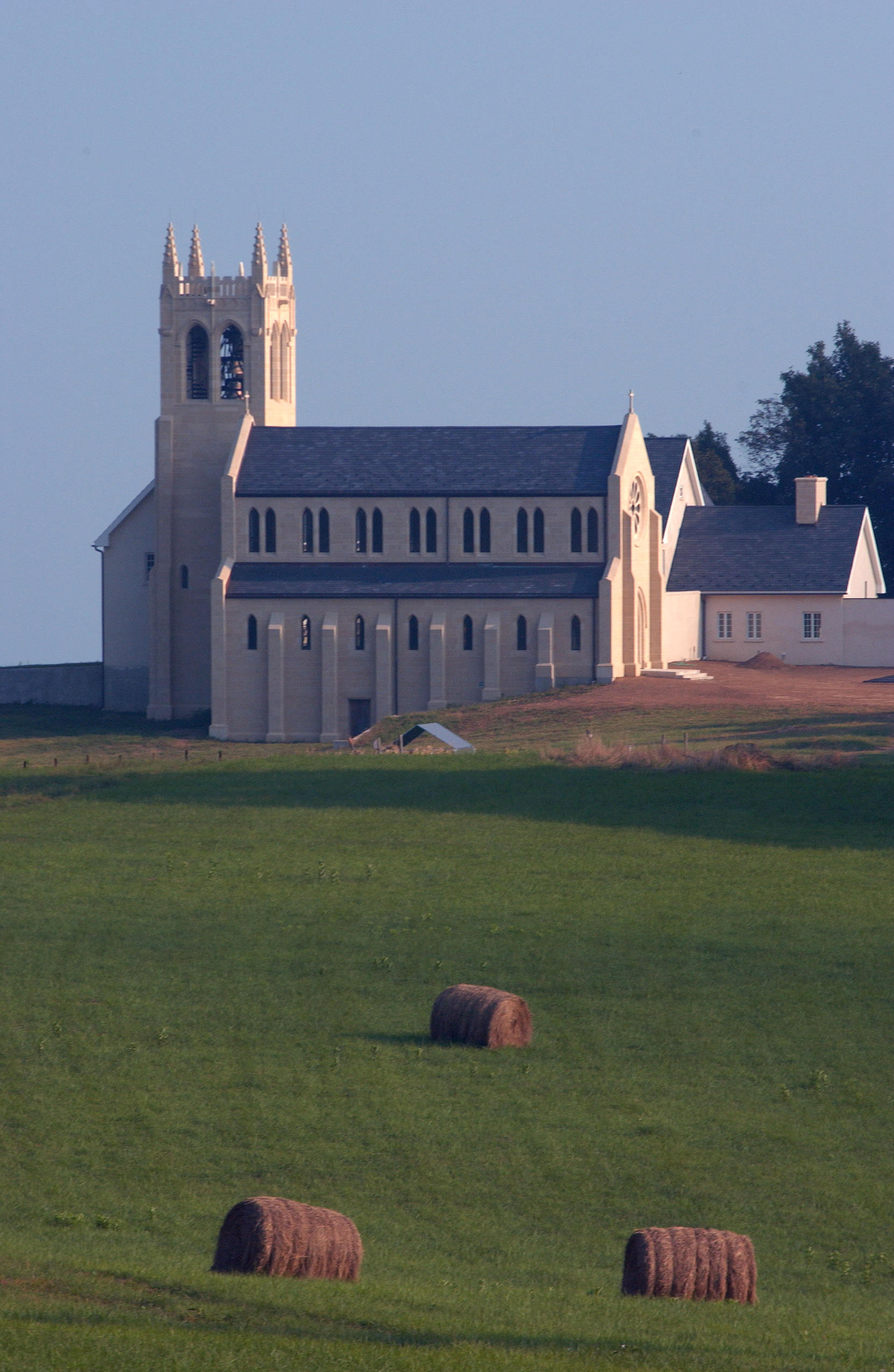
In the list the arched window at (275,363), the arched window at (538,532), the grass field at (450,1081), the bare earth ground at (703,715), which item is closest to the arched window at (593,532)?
the arched window at (538,532)

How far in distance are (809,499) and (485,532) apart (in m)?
17.7

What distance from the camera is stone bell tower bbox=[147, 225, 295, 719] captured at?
76.8 m

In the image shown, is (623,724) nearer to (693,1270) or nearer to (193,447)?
(193,447)

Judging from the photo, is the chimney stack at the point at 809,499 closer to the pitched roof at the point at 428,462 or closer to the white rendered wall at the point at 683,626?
the white rendered wall at the point at 683,626

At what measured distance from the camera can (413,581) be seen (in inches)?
2842

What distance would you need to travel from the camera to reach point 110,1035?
22578mm

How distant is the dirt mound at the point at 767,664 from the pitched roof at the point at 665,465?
8.10 metres

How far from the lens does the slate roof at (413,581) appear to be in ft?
233

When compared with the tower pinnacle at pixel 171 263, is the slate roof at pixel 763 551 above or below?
below

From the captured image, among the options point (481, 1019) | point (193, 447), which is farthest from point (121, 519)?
point (481, 1019)

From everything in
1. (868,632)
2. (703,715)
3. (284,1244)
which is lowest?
(284,1244)

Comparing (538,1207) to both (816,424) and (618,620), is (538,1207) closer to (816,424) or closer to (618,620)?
(618,620)

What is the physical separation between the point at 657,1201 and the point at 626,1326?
4.77 metres

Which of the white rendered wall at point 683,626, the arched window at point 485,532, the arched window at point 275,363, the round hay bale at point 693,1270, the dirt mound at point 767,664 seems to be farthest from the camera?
the arched window at point 275,363
